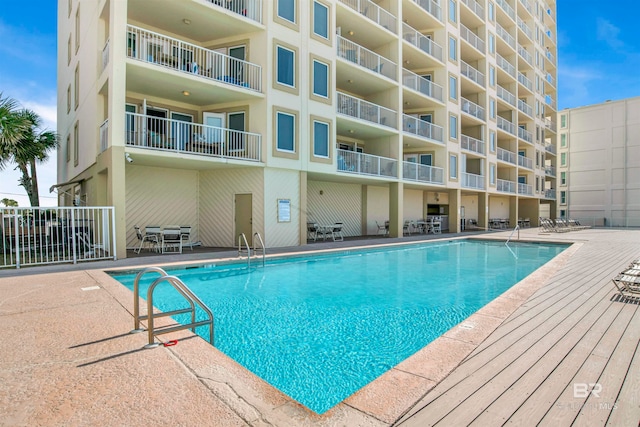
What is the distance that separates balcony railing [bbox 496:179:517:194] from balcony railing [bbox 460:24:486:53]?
10069 mm

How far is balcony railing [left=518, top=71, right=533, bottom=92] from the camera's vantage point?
3192cm

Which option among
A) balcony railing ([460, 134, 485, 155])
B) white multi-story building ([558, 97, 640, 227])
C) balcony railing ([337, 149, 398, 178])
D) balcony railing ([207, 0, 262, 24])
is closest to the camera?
balcony railing ([207, 0, 262, 24])

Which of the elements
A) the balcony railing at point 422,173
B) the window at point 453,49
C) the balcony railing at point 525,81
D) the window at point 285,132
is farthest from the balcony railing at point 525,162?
the window at point 285,132

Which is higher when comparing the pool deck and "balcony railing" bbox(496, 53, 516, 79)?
Answer: "balcony railing" bbox(496, 53, 516, 79)

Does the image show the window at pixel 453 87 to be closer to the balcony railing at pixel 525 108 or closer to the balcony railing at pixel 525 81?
the balcony railing at pixel 525 108

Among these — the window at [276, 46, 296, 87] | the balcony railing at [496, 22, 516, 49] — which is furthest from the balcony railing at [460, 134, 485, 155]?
the window at [276, 46, 296, 87]

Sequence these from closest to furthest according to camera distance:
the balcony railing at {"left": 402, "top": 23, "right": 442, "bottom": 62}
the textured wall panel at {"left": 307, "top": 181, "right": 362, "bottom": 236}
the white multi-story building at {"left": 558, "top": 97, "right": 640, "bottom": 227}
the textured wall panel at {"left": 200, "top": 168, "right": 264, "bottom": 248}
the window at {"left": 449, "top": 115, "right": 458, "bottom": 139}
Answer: the textured wall panel at {"left": 200, "top": 168, "right": 264, "bottom": 248} → the textured wall panel at {"left": 307, "top": 181, "right": 362, "bottom": 236} → the balcony railing at {"left": 402, "top": 23, "right": 442, "bottom": 62} → the window at {"left": 449, "top": 115, "right": 458, "bottom": 139} → the white multi-story building at {"left": 558, "top": 97, "right": 640, "bottom": 227}

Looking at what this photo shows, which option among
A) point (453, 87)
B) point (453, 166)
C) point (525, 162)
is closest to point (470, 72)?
point (453, 87)

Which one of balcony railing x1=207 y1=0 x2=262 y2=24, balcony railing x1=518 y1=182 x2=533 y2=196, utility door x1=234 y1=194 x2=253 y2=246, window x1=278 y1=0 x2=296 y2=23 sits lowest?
utility door x1=234 y1=194 x2=253 y2=246

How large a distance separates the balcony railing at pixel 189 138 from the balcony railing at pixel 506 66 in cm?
2505

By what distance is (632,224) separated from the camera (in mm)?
38406

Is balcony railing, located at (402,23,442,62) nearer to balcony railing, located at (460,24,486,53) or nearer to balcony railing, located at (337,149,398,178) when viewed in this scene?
balcony railing, located at (460,24,486,53)

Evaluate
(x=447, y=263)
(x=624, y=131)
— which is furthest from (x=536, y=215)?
(x=447, y=263)

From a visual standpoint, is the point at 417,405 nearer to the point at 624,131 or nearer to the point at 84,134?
the point at 84,134
